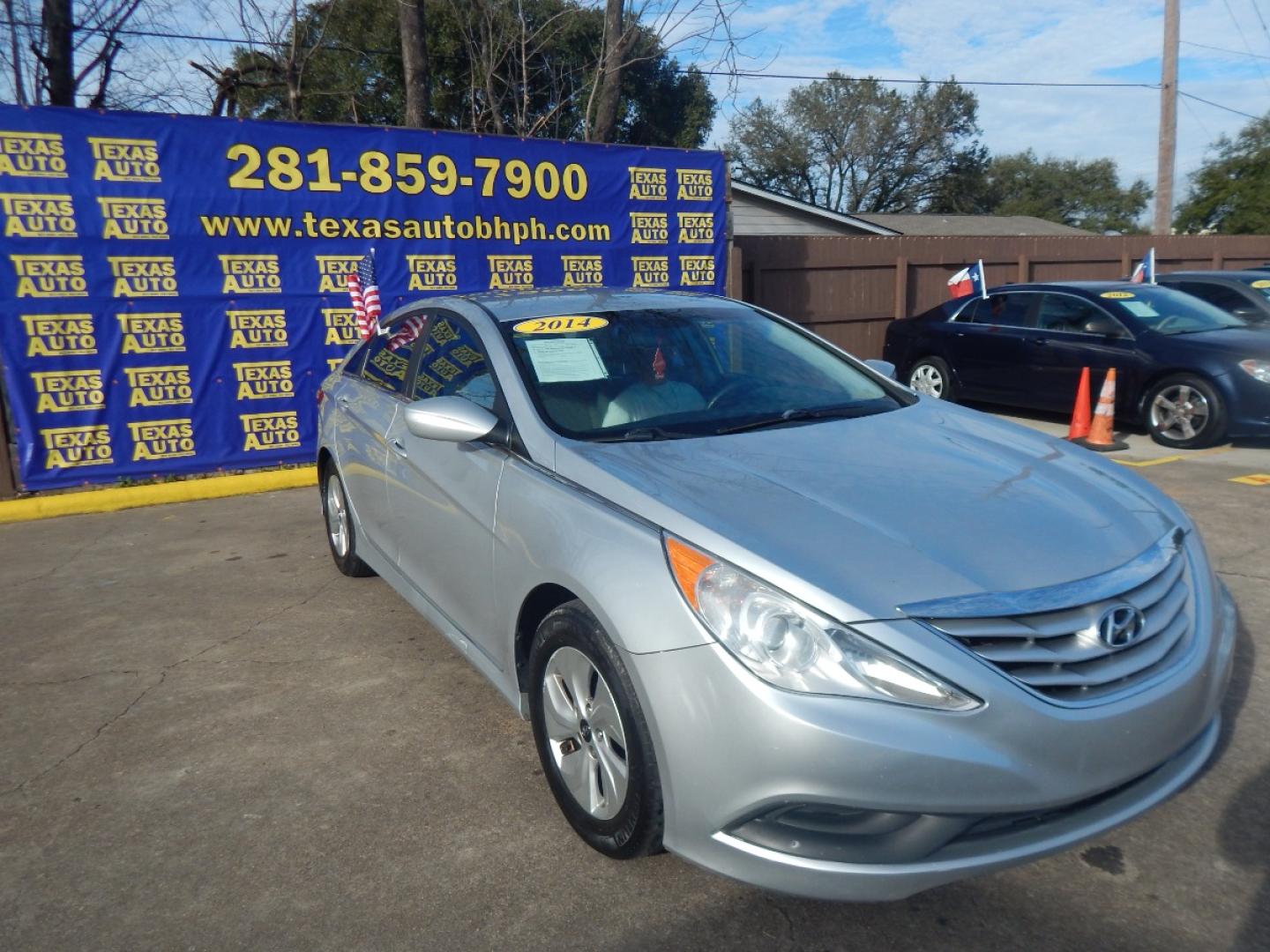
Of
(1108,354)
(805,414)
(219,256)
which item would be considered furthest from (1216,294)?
(219,256)

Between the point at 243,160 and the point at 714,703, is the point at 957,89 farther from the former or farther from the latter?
the point at 714,703

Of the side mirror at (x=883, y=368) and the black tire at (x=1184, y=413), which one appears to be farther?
the black tire at (x=1184, y=413)

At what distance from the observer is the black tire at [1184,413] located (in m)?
8.27

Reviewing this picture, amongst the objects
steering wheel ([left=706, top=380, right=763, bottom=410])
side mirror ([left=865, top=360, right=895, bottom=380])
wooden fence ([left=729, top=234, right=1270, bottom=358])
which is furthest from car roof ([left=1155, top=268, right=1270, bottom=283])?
steering wheel ([left=706, top=380, right=763, bottom=410])

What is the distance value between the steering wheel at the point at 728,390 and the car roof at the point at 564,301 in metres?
0.58

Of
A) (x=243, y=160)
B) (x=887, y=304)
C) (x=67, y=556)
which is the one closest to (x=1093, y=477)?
(x=67, y=556)

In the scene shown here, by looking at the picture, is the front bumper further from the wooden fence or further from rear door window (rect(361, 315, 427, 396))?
the wooden fence

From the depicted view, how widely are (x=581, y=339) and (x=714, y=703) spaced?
71.9 inches

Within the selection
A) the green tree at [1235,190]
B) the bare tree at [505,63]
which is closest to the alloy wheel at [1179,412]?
the bare tree at [505,63]

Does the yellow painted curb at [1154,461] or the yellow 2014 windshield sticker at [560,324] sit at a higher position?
the yellow 2014 windshield sticker at [560,324]

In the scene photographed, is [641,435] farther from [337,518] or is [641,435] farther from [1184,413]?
[1184,413]

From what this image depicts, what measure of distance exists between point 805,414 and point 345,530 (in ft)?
9.23

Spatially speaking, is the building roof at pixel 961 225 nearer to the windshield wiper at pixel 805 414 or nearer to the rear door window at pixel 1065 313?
the rear door window at pixel 1065 313

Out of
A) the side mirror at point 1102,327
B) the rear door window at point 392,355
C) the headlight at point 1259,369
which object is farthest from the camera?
the side mirror at point 1102,327
